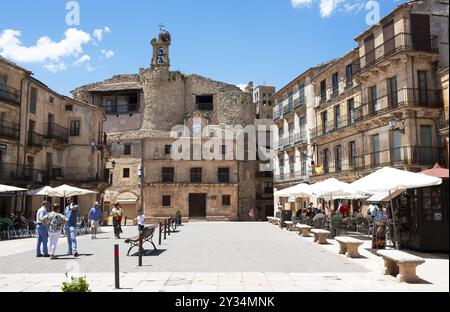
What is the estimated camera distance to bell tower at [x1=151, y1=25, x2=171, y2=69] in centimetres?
4803

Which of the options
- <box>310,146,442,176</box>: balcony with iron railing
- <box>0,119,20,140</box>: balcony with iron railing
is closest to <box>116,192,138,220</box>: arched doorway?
<box>0,119,20,140</box>: balcony with iron railing

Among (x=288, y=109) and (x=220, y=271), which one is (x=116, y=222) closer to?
(x=220, y=271)

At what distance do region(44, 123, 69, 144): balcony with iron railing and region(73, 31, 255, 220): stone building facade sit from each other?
35.9 feet

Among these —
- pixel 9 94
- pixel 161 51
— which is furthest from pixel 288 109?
pixel 9 94

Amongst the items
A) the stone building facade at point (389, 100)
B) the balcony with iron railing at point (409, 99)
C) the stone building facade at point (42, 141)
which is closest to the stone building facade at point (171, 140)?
the stone building facade at point (42, 141)

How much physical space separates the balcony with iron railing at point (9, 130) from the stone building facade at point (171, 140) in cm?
1672

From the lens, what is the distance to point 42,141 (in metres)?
30.4

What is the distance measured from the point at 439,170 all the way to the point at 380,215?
8.02 feet

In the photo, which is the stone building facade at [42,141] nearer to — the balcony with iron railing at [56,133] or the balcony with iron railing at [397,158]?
the balcony with iron railing at [56,133]

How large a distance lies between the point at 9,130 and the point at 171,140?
18922 mm

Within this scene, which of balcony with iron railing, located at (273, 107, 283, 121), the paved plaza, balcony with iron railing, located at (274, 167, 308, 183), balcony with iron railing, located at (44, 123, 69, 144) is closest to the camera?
the paved plaza

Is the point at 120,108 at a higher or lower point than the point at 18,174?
higher

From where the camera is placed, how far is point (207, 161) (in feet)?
144

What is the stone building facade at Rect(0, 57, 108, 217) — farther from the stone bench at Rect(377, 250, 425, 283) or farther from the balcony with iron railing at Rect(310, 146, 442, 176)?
the stone bench at Rect(377, 250, 425, 283)
